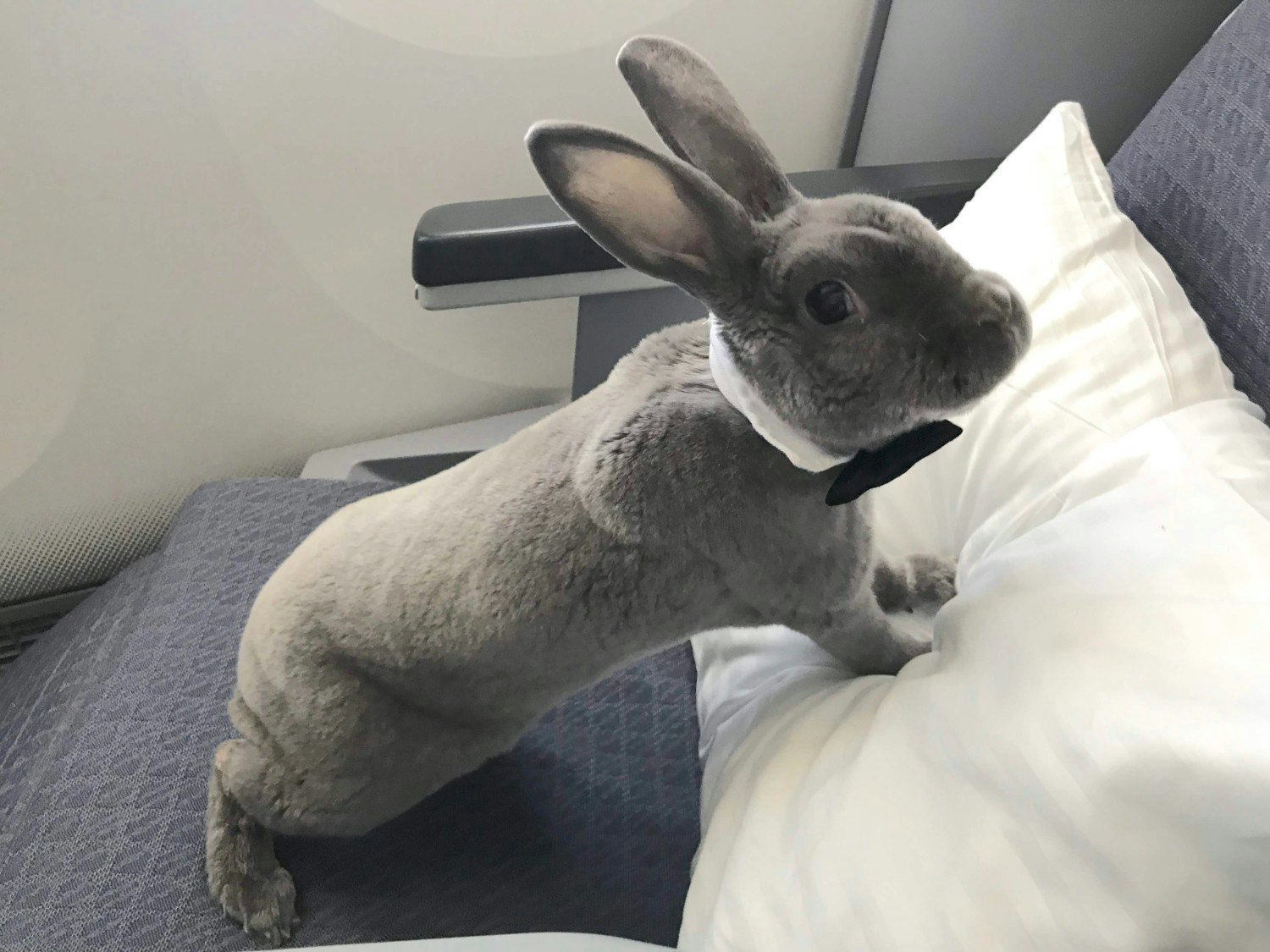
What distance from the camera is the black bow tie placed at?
2.05 ft

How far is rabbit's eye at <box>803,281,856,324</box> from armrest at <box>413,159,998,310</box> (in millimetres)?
417

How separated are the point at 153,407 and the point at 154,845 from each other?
0.73 m

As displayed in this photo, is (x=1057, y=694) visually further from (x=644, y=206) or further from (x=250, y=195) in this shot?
(x=250, y=195)

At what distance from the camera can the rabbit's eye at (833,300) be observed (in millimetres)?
582

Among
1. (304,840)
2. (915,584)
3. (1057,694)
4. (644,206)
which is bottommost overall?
(304,840)

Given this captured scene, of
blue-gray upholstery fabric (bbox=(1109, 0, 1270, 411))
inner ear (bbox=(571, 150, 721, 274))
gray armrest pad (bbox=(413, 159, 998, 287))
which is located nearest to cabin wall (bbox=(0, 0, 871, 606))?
gray armrest pad (bbox=(413, 159, 998, 287))

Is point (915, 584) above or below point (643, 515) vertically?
below

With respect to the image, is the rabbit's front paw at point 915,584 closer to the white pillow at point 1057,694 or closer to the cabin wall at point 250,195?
the white pillow at point 1057,694

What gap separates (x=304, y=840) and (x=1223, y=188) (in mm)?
984

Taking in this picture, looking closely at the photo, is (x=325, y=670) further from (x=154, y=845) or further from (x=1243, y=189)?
(x=1243, y=189)

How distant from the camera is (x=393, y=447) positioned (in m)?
1.44

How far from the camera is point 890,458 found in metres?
0.62

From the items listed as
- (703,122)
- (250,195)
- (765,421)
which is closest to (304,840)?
(765,421)

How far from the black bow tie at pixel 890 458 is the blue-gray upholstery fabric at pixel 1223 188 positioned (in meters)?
0.25
